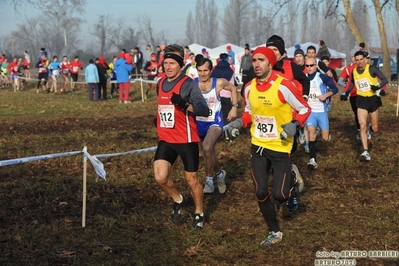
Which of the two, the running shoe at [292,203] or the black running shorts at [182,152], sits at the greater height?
the black running shorts at [182,152]

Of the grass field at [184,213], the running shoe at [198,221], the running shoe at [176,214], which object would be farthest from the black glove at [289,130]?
the running shoe at [176,214]

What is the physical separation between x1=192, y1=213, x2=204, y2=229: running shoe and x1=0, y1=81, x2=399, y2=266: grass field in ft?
0.35

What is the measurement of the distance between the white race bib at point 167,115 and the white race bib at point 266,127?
99cm

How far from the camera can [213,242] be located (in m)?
6.83

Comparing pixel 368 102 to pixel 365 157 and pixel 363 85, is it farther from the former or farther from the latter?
pixel 365 157

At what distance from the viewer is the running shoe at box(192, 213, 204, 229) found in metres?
7.32

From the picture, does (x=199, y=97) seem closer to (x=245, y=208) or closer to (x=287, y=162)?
(x=287, y=162)

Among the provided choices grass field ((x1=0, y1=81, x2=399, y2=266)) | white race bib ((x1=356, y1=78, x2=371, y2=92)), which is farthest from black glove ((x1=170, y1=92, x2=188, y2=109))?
white race bib ((x1=356, y1=78, x2=371, y2=92))

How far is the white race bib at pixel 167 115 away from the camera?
23.3 ft

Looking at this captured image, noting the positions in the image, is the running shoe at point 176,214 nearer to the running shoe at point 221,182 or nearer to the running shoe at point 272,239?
the running shoe at point 272,239

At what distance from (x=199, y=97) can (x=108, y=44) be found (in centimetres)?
10632

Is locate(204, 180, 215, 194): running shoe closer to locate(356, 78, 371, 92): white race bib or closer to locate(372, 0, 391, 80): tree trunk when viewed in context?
locate(356, 78, 371, 92): white race bib

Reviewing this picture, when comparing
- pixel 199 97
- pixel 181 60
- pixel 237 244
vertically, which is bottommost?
pixel 237 244

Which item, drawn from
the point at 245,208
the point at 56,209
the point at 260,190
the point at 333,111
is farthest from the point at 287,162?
the point at 333,111
